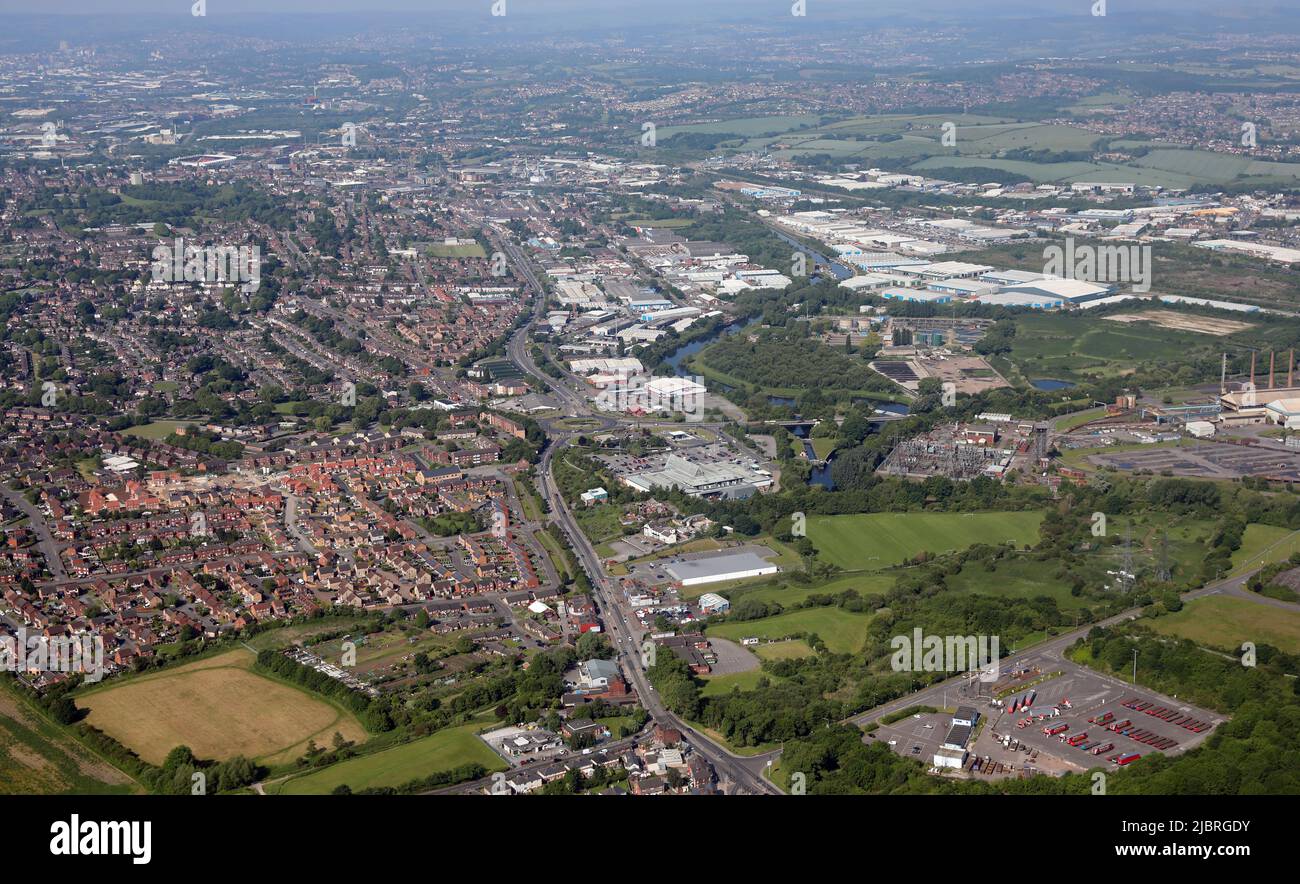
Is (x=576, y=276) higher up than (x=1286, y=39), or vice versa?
(x=1286, y=39)

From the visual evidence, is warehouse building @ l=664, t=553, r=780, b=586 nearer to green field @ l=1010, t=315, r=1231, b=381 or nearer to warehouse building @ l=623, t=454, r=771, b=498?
warehouse building @ l=623, t=454, r=771, b=498

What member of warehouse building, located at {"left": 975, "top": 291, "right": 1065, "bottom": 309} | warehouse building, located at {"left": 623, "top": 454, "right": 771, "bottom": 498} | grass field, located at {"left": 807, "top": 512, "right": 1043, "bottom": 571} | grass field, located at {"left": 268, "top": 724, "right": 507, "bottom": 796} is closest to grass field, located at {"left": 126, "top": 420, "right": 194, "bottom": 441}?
warehouse building, located at {"left": 623, "top": 454, "right": 771, "bottom": 498}

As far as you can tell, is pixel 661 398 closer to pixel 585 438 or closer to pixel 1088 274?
pixel 585 438

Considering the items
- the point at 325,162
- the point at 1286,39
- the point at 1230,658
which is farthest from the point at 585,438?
the point at 1286,39

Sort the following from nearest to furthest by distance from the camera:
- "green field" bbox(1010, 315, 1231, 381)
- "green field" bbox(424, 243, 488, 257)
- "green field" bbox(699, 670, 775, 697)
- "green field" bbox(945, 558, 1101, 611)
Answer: "green field" bbox(699, 670, 775, 697)
"green field" bbox(945, 558, 1101, 611)
"green field" bbox(1010, 315, 1231, 381)
"green field" bbox(424, 243, 488, 257)

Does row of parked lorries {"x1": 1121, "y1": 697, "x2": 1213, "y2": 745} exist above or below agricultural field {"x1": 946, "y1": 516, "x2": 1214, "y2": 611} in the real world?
above
